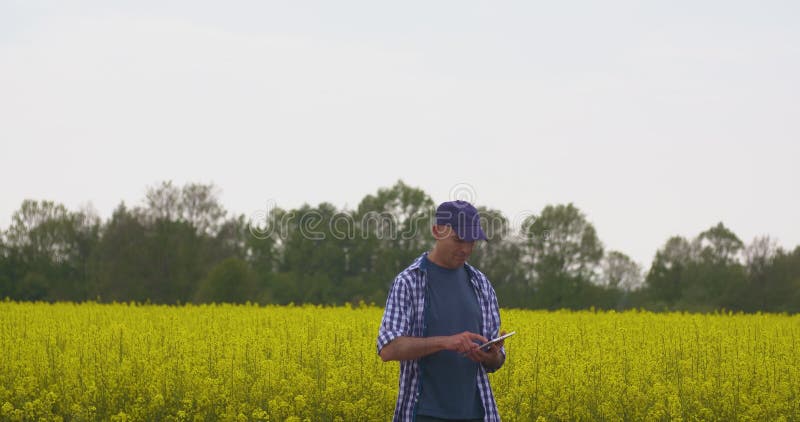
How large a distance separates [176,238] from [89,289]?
637 centimetres

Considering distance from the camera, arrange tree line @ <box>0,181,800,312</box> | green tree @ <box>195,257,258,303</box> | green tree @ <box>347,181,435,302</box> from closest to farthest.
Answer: green tree @ <box>195,257,258,303</box> < tree line @ <box>0,181,800,312</box> < green tree @ <box>347,181,435,302</box>

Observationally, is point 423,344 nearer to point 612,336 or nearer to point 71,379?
point 71,379

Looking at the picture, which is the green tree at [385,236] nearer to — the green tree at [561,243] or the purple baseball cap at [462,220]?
the green tree at [561,243]

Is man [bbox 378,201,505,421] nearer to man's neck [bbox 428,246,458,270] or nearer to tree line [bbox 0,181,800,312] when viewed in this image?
man's neck [bbox 428,246,458,270]

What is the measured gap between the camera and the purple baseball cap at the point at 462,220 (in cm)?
463

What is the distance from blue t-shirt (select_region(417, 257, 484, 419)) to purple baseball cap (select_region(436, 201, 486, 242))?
29cm

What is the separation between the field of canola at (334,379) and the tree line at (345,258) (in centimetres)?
2162

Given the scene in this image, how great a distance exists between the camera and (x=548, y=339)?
12.4m

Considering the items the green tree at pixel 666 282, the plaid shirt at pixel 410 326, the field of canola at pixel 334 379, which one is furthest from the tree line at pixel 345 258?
the plaid shirt at pixel 410 326

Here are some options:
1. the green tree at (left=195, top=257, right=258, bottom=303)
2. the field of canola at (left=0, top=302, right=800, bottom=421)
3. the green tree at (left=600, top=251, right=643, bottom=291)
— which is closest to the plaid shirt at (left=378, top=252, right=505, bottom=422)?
the field of canola at (left=0, top=302, right=800, bottom=421)

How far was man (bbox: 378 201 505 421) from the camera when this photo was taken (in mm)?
4676

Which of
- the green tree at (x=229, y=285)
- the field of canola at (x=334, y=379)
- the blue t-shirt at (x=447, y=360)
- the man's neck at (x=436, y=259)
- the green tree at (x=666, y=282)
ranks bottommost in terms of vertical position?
the field of canola at (x=334, y=379)

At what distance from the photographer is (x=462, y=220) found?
15.2 feet

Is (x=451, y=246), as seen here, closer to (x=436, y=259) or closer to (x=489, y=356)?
(x=436, y=259)
